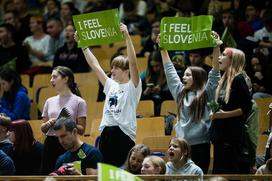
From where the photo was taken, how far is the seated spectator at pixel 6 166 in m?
8.51

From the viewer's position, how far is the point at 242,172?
27.6ft

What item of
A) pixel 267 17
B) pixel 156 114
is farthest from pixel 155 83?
pixel 267 17

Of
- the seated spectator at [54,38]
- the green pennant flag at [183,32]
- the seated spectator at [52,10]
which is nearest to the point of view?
the green pennant flag at [183,32]

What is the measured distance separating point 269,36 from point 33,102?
3101 millimetres

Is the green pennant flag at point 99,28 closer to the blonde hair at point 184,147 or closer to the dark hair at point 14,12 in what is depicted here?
the blonde hair at point 184,147

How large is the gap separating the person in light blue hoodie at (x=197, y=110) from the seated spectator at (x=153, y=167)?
2.27 ft

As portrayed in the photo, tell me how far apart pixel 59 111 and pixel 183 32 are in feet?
4.47

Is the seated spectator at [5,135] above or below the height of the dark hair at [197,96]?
below

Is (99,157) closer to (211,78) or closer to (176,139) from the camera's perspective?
(176,139)

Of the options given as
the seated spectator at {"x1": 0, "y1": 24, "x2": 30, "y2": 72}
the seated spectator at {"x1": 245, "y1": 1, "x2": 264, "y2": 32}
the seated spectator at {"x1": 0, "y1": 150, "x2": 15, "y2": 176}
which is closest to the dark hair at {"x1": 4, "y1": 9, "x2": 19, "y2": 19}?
the seated spectator at {"x1": 0, "y1": 24, "x2": 30, "y2": 72}

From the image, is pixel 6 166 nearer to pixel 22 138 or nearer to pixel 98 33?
pixel 22 138

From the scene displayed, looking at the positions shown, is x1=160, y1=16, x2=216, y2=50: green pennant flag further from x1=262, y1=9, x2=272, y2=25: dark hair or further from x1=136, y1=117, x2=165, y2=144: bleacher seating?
x1=262, y1=9, x2=272, y2=25: dark hair

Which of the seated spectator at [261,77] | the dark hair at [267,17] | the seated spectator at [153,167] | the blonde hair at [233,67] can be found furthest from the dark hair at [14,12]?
the seated spectator at [153,167]

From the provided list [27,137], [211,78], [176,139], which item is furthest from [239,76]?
[27,137]
